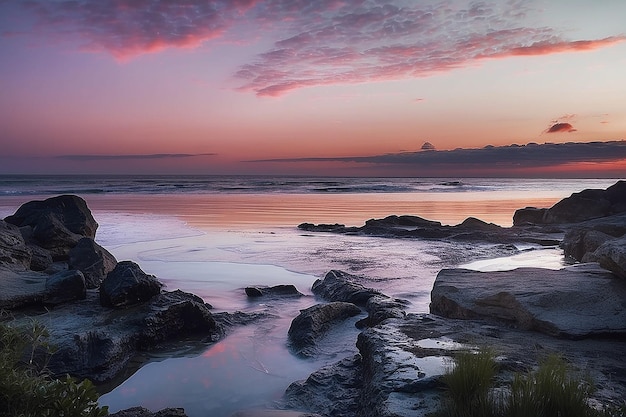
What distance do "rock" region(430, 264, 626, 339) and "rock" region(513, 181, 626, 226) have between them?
17.7m

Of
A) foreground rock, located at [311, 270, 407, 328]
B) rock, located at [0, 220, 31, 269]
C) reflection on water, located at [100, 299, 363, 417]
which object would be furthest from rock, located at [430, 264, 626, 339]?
rock, located at [0, 220, 31, 269]

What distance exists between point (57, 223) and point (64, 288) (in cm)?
632

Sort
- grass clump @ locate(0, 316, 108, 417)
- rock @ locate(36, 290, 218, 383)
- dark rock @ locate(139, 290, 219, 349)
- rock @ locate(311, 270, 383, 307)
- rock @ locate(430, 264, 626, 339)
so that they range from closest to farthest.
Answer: grass clump @ locate(0, 316, 108, 417)
rock @ locate(430, 264, 626, 339)
rock @ locate(36, 290, 218, 383)
dark rock @ locate(139, 290, 219, 349)
rock @ locate(311, 270, 383, 307)

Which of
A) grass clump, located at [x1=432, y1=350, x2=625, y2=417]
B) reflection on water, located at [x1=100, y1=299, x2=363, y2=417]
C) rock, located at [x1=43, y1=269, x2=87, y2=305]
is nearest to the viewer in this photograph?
grass clump, located at [x1=432, y1=350, x2=625, y2=417]

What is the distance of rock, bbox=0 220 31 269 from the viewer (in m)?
10.3

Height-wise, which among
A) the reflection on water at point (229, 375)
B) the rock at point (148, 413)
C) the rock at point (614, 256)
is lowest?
the reflection on water at point (229, 375)

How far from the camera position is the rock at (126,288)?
8.45m

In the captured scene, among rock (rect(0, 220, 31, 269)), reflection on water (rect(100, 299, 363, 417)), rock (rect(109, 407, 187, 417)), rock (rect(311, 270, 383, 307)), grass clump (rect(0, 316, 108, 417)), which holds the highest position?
grass clump (rect(0, 316, 108, 417))

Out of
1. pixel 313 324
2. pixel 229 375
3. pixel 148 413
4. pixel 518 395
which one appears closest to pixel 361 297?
pixel 313 324

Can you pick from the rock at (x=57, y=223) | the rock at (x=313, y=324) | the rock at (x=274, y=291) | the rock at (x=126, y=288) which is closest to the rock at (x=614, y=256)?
the rock at (x=313, y=324)

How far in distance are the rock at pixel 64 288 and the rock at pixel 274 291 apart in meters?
3.45

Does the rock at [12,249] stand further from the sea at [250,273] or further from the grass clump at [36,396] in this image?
the grass clump at [36,396]

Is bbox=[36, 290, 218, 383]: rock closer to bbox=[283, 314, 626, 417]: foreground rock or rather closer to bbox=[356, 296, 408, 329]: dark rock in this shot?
bbox=[356, 296, 408, 329]: dark rock

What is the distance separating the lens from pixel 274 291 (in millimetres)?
11297
